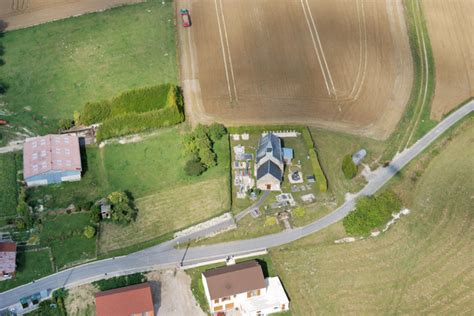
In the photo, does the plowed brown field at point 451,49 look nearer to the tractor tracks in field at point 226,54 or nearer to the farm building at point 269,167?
the farm building at point 269,167

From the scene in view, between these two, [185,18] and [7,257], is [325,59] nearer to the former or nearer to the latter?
[185,18]

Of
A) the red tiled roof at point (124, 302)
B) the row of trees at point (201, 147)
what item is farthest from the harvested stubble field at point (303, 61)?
the red tiled roof at point (124, 302)

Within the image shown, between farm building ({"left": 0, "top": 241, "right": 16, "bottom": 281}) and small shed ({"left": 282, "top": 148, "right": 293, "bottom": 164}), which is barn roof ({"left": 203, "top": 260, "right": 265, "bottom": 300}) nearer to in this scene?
small shed ({"left": 282, "top": 148, "right": 293, "bottom": 164})

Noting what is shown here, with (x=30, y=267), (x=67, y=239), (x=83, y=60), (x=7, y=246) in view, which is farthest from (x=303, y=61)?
(x=7, y=246)

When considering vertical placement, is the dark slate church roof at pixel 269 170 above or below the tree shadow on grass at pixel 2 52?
below

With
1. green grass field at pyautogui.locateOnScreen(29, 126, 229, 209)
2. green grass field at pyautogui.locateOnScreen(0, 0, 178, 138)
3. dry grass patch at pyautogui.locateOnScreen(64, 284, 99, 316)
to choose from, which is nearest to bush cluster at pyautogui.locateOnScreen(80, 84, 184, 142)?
green grass field at pyautogui.locateOnScreen(29, 126, 229, 209)

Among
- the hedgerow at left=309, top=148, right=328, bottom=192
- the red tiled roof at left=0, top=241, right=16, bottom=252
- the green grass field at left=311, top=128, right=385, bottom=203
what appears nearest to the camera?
the red tiled roof at left=0, top=241, right=16, bottom=252
